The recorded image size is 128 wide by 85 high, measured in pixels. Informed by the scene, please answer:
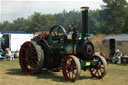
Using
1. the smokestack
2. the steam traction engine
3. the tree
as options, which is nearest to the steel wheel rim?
the steam traction engine

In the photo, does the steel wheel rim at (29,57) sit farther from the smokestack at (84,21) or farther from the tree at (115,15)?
the tree at (115,15)

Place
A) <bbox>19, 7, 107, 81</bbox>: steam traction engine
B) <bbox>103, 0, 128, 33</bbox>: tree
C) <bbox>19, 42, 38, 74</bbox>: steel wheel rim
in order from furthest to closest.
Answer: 1. <bbox>103, 0, 128, 33</bbox>: tree
2. <bbox>19, 42, 38, 74</bbox>: steel wheel rim
3. <bbox>19, 7, 107, 81</bbox>: steam traction engine

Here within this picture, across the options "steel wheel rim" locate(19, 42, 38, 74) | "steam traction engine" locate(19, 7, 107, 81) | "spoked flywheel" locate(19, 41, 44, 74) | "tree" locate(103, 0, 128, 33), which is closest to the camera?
"steam traction engine" locate(19, 7, 107, 81)

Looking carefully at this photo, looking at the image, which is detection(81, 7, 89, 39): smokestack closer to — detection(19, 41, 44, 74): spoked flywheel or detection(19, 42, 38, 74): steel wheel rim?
detection(19, 41, 44, 74): spoked flywheel

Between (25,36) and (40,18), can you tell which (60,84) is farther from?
(40,18)

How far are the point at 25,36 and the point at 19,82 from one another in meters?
10.6

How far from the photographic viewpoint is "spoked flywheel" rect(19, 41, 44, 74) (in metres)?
7.78

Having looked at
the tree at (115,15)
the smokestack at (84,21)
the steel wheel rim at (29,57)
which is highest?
the tree at (115,15)

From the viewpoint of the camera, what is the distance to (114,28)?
4372 cm

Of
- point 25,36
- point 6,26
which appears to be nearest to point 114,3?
point 25,36

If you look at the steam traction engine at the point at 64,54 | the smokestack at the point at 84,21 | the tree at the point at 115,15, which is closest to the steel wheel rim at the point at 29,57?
the steam traction engine at the point at 64,54

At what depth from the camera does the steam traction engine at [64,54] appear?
23.0ft

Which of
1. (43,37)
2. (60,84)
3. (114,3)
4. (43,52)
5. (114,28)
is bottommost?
(60,84)

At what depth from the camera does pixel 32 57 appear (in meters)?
8.27
